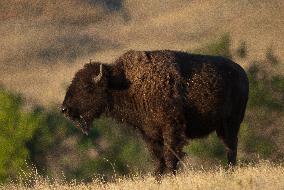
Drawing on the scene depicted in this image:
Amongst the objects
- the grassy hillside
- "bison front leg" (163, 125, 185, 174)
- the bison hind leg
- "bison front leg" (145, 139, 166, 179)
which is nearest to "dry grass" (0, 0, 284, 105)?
the grassy hillside

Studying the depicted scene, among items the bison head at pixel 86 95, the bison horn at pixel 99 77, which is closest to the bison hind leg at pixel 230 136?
the bison head at pixel 86 95

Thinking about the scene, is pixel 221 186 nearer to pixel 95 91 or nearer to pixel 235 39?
pixel 95 91

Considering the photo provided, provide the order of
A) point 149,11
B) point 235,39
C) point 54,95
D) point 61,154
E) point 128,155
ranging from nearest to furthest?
point 128,155
point 61,154
point 54,95
point 235,39
point 149,11

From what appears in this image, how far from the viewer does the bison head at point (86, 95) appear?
1345cm

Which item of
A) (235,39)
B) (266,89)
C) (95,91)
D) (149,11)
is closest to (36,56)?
(235,39)

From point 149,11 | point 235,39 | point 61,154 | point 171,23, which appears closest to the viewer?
point 61,154

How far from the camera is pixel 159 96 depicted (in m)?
13.1

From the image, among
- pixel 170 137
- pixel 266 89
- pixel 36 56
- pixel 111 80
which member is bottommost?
pixel 36 56

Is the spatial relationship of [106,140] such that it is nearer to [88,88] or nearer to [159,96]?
[88,88]

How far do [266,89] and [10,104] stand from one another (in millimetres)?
8599

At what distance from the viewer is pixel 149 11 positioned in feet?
304

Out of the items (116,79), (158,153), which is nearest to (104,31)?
(116,79)

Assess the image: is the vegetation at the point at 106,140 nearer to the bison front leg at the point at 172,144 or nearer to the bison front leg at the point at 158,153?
the bison front leg at the point at 158,153

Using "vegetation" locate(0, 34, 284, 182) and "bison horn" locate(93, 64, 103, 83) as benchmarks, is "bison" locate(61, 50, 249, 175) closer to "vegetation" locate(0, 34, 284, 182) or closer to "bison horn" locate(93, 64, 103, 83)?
"bison horn" locate(93, 64, 103, 83)
